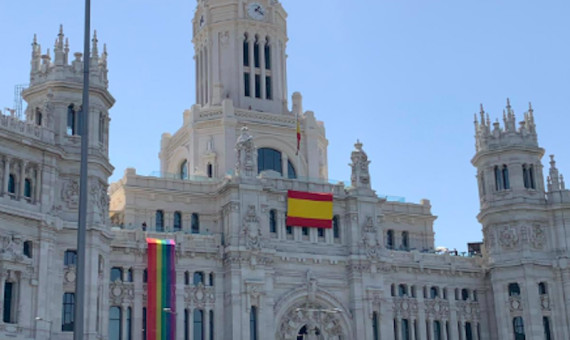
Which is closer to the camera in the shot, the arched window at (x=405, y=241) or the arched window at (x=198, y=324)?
the arched window at (x=198, y=324)

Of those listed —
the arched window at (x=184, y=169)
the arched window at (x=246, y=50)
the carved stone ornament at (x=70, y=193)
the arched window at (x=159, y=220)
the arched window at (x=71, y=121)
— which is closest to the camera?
the carved stone ornament at (x=70, y=193)

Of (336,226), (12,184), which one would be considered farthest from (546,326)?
(12,184)

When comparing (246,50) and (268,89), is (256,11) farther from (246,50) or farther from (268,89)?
(268,89)

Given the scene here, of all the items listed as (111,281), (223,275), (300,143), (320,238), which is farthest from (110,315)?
(300,143)

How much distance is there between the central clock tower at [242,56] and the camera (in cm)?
9331

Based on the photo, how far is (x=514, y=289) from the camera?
8462cm

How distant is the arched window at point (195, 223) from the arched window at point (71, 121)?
1717cm

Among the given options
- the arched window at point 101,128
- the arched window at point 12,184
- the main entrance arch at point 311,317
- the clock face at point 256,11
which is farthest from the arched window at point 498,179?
the arched window at point 12,184

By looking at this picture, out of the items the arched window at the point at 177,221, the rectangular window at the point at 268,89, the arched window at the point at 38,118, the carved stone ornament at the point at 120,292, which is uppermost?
the rectangular window at the point at 268,89

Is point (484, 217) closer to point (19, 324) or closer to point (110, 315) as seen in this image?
point (110, 315)

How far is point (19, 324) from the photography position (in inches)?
2383

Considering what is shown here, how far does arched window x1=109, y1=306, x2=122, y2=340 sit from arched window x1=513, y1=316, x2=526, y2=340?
1371 inches

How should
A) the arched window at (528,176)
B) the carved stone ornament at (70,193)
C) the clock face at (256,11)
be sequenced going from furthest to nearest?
the clock face at (256,11), the arched window at (528,176), the carved stone ornament at (70,193)

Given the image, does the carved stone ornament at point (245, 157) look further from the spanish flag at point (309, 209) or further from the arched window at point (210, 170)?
the arched window at point (210, 170)
